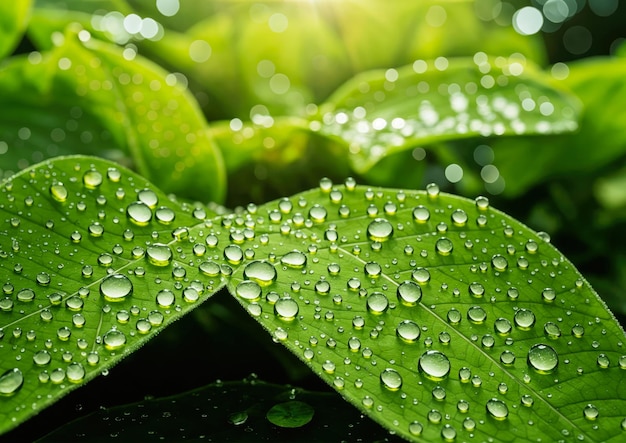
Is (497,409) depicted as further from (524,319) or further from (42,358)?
(42,358)

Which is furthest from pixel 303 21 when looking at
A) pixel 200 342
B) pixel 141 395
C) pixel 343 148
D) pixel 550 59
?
pixel 550 59

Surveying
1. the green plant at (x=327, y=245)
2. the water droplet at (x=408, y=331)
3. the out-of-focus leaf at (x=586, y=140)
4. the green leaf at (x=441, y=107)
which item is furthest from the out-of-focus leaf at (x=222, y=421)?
the out-of-focus leaf at (x=586, y=140)

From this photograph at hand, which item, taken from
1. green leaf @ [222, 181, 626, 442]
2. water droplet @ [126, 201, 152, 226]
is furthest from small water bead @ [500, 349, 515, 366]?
water droplet @ [126, 201, 152, 226]

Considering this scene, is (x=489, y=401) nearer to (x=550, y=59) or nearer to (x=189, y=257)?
(x=189, y=257)

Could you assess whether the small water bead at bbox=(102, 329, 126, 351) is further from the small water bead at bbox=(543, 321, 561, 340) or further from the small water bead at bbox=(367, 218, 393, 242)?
the small water bead at bbox=(543, 321, 561, 340)

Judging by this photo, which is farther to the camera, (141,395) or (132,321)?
(141,395)

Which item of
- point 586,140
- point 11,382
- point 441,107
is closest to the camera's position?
point 11,382

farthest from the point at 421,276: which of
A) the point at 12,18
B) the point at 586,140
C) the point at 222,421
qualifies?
the point at 12,18
